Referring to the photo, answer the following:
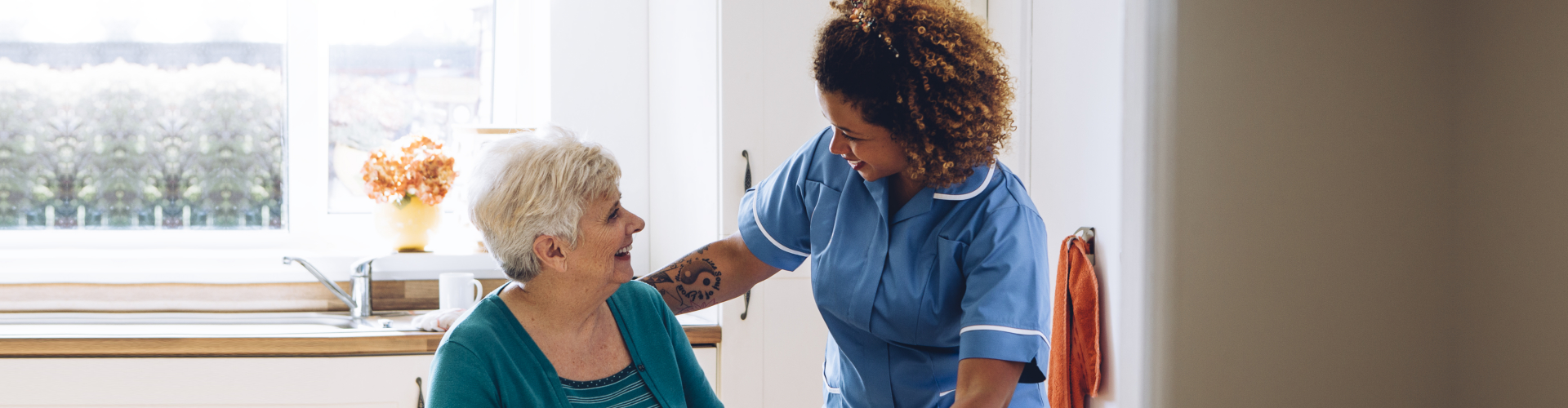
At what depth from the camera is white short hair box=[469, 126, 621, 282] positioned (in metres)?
1.24

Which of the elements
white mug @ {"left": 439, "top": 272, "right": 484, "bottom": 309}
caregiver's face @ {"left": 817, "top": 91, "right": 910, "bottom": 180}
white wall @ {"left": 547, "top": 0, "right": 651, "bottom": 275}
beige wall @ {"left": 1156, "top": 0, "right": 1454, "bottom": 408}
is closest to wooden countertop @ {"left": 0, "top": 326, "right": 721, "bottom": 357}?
white mug @ {"left": 439, "top": 272, "right": 484, "bottom": 309}

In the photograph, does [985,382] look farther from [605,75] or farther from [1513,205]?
[605,75]

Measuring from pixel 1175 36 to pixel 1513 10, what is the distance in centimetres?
44

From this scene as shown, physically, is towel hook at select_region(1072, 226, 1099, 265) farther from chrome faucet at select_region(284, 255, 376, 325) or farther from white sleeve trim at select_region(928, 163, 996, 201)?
chrome faucet at select_region(284, 255, 376, 325)

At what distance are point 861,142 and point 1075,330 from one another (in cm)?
78

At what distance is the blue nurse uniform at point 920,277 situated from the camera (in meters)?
1.16

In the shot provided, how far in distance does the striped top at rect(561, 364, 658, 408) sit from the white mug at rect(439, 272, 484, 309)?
→ 1.17m

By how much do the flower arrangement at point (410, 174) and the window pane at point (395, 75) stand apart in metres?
0.24

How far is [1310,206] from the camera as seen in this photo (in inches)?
59.4

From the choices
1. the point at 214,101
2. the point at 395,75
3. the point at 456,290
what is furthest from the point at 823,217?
the point at 214,101

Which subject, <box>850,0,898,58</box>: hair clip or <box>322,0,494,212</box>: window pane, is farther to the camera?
<box>322,0,494,212</box>: window pane

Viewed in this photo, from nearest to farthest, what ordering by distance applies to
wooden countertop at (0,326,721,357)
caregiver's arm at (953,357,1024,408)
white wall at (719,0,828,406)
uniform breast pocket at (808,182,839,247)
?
caregiver's arm at (953,357,1024,408), uniform breast pocket at (808,182,839,247), wooden countertop at (0,326,721,357), white wall at (719,0,828,406)

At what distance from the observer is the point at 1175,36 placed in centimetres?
149

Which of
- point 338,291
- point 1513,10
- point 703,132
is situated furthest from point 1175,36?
point 338,291
